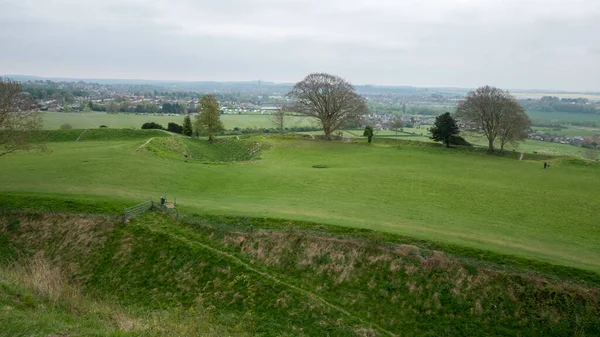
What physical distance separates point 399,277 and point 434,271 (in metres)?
1.95

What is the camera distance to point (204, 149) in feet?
195

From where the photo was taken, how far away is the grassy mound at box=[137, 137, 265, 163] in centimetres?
4821

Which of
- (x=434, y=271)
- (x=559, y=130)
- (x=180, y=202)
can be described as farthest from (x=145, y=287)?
(x=559, y=130)

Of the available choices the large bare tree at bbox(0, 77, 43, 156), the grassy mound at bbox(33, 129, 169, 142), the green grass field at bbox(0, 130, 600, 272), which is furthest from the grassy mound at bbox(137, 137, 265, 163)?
the large bare tree at bbox(0, 77, 43, 156)

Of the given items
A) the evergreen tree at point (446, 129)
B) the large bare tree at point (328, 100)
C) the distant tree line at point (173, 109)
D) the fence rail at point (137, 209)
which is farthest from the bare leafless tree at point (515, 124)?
the distant tree line at point (173, 109)

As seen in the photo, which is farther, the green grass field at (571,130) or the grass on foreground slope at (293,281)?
the green grass field at (571,130)

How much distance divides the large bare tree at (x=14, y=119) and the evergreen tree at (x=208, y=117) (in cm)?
3403

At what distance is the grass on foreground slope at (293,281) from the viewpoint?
54.1 ft

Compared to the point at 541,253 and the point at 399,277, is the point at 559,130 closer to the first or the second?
the point at 541,253

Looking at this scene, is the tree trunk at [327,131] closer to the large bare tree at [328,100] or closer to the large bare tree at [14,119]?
the large bare tree at [328,100]

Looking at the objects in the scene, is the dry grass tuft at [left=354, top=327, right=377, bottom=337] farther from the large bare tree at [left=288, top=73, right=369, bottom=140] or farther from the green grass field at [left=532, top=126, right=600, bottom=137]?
the green grass field at [left=532, top=126, right=600, bottom=137]

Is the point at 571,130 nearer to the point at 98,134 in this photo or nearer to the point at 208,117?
the point at 208,117

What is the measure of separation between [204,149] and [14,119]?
30957 millimetres

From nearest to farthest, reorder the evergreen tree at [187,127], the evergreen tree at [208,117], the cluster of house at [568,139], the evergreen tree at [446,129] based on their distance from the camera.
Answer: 1. the evergreen tree at [446,129]
2. the evergreen tree at [208,117]
3. the evergreen tree at [187,127]
4. the cluster of house at [568,139]
